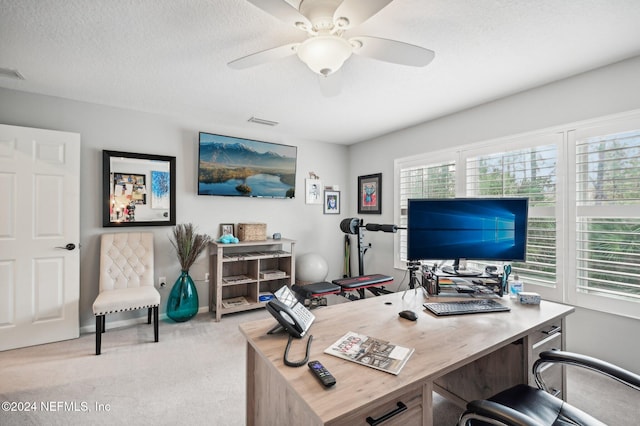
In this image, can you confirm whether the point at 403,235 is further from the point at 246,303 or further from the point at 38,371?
the point at 38,371

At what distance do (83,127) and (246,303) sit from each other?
2.71 meters

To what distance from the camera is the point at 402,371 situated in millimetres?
1044

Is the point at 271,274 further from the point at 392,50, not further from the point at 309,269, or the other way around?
the point at 392,50

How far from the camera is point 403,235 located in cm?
415

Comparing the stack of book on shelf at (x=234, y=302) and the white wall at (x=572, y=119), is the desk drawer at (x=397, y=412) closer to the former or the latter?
the white wall at (x=572, y=119)

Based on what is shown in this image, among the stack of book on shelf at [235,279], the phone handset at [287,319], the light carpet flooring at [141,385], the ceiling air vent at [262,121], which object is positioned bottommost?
the light carpet flooring at [141,385]

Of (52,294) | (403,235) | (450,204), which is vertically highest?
(450,204)

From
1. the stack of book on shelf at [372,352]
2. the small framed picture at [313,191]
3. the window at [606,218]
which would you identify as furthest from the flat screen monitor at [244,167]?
the window at [606,218]

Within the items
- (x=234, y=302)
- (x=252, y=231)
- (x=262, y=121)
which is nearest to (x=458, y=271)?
(x=252, y=231)

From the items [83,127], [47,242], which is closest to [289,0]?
[83,127]

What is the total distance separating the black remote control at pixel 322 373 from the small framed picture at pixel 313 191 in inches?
145

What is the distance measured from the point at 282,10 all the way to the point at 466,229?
5.83ft

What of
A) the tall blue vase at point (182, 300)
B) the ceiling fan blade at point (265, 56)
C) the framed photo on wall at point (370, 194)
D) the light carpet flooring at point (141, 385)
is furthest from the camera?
the framed photo on wall at point (370, 194)

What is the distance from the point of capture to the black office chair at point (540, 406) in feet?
3.21
